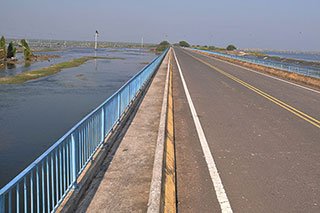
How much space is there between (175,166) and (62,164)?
2.12 metres

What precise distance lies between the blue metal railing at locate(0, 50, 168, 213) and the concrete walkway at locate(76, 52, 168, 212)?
0.42 metres

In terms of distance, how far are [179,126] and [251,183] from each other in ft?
13.5

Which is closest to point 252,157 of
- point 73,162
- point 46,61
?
point 73,162

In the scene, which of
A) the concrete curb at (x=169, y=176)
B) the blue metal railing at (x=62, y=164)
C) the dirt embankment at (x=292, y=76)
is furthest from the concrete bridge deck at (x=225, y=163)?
the dirt embankment at (x=292, y=76)

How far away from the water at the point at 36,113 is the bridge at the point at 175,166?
2.75 m

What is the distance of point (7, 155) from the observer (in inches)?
387

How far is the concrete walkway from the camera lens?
15.1 feet

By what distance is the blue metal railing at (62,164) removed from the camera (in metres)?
3.79

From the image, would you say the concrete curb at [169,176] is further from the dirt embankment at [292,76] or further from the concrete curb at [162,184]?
the dirt embankment at [292,76]

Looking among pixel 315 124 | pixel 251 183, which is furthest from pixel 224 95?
pixel 251 183

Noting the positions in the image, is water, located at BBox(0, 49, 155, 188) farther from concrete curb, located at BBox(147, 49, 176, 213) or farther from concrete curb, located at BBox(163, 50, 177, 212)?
concrete curb, located at BBox(147, 49, 176, 213)

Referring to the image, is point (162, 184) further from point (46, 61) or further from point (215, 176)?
point (46, 61)

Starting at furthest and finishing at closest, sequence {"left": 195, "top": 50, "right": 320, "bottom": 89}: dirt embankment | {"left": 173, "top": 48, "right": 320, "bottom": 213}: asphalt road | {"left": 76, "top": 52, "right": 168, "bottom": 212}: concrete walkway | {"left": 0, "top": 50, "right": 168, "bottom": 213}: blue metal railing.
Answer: {"left": 195, "top": 50, "right": 320, "bottom": 89}: dirt embankment → {"left": 173, "top": 48, "right": 320, "bottom": 213}: asphalt road → {"left": 76, "top": 52, "right": 168, "bottom": 212}: concrete walkway → {"left": 0, "top": 50, "right": 168, "bottom": 213}: blue metal railing

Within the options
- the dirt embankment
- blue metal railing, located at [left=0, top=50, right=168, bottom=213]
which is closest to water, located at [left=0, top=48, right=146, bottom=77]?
the dirt embankment
